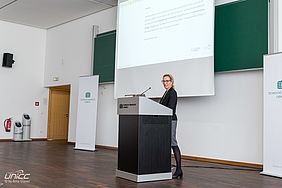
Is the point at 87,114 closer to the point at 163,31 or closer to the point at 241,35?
the point at 163,31

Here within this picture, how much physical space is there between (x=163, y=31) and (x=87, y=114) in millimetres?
2740

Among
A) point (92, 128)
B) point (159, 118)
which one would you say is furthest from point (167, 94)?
point (92, 128)

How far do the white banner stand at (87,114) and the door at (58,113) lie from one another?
2.55 meters

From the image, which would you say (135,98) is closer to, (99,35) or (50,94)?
(99,35)

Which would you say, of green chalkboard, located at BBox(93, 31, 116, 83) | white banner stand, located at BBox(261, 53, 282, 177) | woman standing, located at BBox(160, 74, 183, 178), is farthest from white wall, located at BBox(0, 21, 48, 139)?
white banner stand, located at BBox(261, 53, 282, 177)

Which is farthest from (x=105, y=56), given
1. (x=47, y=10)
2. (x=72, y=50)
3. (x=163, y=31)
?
(x=163, y=31)

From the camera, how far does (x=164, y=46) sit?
582 cm

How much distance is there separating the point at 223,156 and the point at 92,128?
3097mm

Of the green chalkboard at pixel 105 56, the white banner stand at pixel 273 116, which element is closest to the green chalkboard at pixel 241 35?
the white banner stand at pixel 273 116

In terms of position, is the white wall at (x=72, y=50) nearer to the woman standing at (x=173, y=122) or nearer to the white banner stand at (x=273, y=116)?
the woman standing at (x=173, y=122)

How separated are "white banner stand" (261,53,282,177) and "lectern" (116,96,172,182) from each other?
4.88 ft

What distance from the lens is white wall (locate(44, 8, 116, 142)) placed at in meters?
8.22

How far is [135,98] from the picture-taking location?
362 cm

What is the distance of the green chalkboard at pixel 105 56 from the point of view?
7.48m
